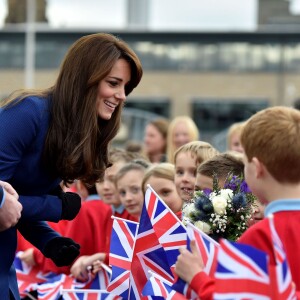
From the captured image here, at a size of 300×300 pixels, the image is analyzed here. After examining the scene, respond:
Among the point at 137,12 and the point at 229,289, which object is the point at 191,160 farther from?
the point at 137,12

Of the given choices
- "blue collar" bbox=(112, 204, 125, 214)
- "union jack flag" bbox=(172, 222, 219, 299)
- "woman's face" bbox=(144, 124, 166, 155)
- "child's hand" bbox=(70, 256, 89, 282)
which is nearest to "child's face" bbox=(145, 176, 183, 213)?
Result: "child's hand" bbox=(70, 256, 89, 282)

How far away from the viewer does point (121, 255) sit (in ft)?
16.0

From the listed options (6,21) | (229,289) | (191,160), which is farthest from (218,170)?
(6,21)

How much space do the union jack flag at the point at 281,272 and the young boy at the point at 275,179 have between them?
141 millimetres

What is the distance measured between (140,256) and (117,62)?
93 cm

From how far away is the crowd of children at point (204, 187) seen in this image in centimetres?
333

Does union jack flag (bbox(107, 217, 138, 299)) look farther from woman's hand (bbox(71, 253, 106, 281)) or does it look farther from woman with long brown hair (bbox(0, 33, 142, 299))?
woman's hand (bbox(71, 253, 106, 281))

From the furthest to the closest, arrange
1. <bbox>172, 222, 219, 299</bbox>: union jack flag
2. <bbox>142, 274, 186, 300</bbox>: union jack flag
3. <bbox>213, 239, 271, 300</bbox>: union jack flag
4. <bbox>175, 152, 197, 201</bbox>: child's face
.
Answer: <bbox>175, 152, 197, 201</bbox>: child's face → <bbox>142, 274, 186, 300</bbox>: union jack flag → <bbox>172, 222, 219, 299</bbox>: union jack flag → <bbox>213, 239, 271, 300</bbox>: union jack flag

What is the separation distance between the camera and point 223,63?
59.8 metres

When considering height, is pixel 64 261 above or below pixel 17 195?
below

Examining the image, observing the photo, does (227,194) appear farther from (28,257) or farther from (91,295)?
(28,257)

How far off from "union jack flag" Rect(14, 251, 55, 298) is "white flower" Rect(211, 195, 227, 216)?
11.8 feet

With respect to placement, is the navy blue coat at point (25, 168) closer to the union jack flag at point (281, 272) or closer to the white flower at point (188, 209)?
the white flower at point (188, 209)

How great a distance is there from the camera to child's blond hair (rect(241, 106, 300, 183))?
10.9 ft
